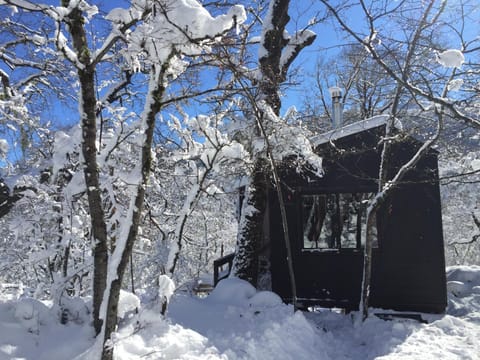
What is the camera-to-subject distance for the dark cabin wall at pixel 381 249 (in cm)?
823

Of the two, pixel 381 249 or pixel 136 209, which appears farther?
pixel 381 249

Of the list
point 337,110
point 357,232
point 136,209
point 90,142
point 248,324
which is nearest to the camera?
point 136,209

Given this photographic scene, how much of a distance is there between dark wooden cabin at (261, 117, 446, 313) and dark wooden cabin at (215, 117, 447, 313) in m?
0.02

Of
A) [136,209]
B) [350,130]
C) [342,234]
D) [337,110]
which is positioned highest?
[337,110]

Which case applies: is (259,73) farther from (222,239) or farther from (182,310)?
(222,239)

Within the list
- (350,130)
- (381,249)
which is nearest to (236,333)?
(381,249)

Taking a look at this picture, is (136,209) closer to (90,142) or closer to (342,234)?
(90,142)

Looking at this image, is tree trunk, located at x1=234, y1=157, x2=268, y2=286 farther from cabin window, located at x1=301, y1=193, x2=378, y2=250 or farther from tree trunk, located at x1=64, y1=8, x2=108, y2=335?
tree trunk, located at x1=64, y1=8, x2=108, y2=335

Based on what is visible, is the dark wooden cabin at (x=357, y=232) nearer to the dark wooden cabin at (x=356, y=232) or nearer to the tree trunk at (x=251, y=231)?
the dark wooden cabin at (x=356, y=232)

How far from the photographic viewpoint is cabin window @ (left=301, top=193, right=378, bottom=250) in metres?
8.55

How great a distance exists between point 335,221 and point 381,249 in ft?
3.75

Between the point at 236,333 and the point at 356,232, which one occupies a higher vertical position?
the point at 356,232

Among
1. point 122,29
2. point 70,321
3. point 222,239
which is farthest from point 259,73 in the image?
point 222,239

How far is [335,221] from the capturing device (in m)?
8.58
